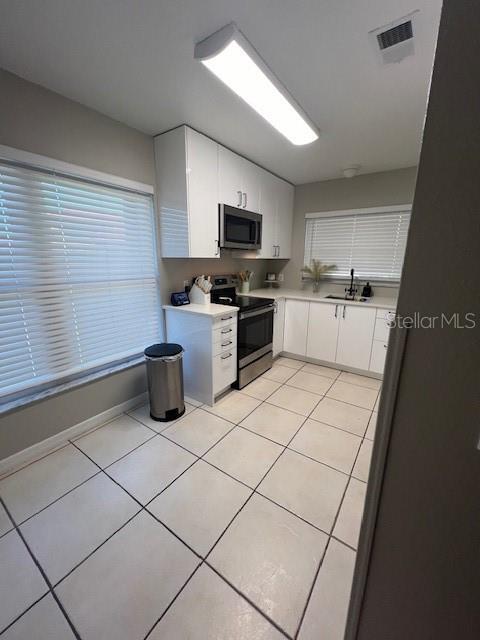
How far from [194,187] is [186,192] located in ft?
0.34

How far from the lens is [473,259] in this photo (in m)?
0.51

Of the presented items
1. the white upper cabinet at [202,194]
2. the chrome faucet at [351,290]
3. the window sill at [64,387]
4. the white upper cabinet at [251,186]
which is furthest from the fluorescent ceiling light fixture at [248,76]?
the window sill at [64,387]

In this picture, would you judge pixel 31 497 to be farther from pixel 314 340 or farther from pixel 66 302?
pixel 314 340

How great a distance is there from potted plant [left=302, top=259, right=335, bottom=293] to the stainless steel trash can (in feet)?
7.82

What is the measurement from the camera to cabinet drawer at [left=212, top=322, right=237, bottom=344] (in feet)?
7.77

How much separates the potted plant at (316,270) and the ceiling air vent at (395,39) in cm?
243

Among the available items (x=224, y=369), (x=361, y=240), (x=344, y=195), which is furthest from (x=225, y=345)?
(x=344, y=195)

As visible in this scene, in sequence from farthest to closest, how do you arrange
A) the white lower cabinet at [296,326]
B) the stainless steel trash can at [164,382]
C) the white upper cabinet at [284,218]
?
the white upper cabinet at [284,218] < the white lower cabinet at [296,326] < the stainless steel trash can at [164,382]

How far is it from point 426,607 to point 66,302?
240 cm

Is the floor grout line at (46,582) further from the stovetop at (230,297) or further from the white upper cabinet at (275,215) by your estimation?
the white upper cabinet at (275,215)

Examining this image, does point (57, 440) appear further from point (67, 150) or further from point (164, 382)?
point (67, 150)

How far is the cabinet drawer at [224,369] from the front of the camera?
246cm

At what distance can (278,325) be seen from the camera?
11.3 feet

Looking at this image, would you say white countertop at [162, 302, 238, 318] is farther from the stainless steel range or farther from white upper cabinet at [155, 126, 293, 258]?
white upper cabinet at [155, 126, 293, 258]
